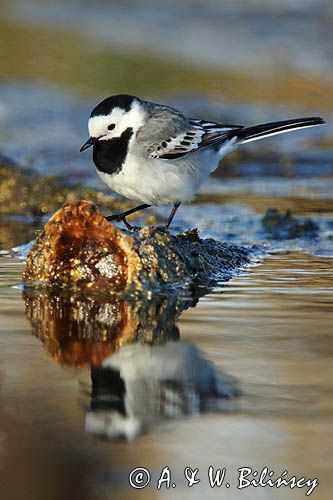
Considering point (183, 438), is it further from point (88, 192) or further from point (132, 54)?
point (132, 54)

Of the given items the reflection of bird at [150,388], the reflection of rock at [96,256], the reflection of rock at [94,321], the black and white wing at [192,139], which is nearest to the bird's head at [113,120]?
the black and white wing at [192,139]

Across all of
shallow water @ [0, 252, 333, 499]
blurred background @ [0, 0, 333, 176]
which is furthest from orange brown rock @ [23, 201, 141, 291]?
blurred background @ [0, 0, 333, 176]

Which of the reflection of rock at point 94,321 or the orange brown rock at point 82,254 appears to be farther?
the orange brown rock at point 82,254

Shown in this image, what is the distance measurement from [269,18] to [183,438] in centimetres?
1818

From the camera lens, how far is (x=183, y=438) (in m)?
4.84

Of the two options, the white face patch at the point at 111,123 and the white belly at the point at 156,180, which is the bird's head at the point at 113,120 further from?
the white belly at the point at 156,180

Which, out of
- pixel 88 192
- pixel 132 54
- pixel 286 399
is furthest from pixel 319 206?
pixel 132 54

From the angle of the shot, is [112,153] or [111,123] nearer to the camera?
[112,153]

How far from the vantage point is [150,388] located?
5.59 meters

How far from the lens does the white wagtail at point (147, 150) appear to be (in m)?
8.30

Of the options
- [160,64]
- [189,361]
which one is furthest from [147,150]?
[160,64]

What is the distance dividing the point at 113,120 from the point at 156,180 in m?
0.56

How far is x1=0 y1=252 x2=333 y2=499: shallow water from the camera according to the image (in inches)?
176

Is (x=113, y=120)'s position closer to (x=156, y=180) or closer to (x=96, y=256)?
(x=156, y=180)
